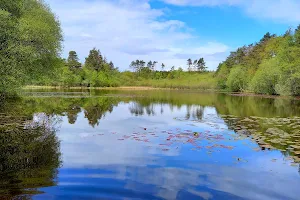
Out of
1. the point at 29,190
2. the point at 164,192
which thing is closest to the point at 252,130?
the point at 164,192

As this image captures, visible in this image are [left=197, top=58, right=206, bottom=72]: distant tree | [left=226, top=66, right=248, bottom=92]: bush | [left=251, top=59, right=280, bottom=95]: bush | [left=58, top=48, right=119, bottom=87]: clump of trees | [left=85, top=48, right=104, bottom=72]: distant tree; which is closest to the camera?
[left=251, top=59, right=280, bottom=95]: bush

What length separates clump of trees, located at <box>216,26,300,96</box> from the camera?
48.8m

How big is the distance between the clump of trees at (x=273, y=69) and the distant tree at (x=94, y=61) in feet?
202

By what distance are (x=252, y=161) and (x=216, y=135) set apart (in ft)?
15.8

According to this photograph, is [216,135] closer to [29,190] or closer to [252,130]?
[252,130]

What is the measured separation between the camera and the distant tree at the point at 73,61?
114 meters

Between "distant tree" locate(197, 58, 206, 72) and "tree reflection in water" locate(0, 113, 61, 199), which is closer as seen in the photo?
"tree reflection in water" locate(0, 113, 61, 199)

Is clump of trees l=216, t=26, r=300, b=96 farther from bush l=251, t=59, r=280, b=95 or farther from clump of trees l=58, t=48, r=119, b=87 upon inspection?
clump of trees l=58, t=48, r=119, b=87

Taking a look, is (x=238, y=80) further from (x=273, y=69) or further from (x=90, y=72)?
(x=90, y=72)

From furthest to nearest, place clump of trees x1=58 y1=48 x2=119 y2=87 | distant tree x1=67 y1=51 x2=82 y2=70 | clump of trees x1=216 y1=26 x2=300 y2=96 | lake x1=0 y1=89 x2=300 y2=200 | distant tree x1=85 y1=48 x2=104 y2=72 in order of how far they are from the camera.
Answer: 1. distant tree x1=85 y1=48 x2=104 y2=72
2. distant tree x1=67 y1=51 x2=82 y2=70
3. clump of trees x1=58 y1=48 x2=119 y2=87
4. clump of trees x1=216 y1=26 x2=300 y2=96
5. lake x1=0 y1=89 x2=300 y2=200

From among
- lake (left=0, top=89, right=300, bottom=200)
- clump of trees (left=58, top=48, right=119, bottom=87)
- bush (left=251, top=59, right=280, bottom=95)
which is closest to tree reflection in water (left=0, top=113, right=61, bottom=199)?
lake (left=0, top=89, right=300, bottom=200)

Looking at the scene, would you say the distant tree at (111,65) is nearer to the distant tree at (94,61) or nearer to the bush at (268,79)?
the distant tree at (94,61)

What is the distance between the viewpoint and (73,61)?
4599 inches

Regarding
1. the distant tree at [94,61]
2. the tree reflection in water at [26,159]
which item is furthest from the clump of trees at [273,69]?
the distant tree at [94,61]
